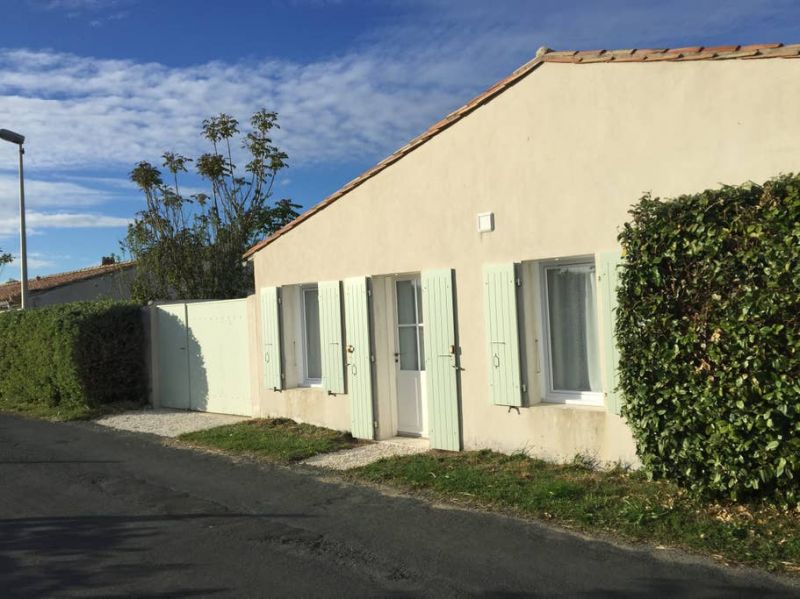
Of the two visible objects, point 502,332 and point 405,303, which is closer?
point 502,332

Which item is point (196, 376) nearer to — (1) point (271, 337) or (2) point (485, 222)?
(1) point (271, 337)

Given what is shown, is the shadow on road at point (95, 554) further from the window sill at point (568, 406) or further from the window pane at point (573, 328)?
the window pane at point (573, 328)

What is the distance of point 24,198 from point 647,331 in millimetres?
14133

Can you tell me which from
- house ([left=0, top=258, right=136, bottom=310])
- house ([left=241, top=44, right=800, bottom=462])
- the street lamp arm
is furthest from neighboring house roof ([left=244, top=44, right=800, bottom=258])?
house ([left=0, top=258, right=136, bottom=310])

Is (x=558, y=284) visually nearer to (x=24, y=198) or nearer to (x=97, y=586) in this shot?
(x=97, y=586)

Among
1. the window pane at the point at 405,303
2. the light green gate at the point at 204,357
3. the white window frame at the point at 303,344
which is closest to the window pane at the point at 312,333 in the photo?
the white window frame at the point at 303,344

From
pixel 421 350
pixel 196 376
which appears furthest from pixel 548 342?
pixel 196 376

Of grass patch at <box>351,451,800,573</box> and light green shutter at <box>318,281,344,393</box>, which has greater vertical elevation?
light green shutter at <box>318,281,344,393</box>

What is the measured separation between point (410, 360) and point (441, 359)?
92 centimetres

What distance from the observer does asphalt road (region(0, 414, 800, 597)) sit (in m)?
4.64

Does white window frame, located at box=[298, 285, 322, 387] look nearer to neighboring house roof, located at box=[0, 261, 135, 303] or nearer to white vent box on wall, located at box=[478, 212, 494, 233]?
white vent box on wall, located at box=[478, 212, 494, 233]

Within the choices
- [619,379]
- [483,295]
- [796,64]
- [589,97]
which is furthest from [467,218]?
[796,64]

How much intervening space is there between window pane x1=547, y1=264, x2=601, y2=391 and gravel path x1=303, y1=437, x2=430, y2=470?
1.97 m

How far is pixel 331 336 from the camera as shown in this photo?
9766mm
